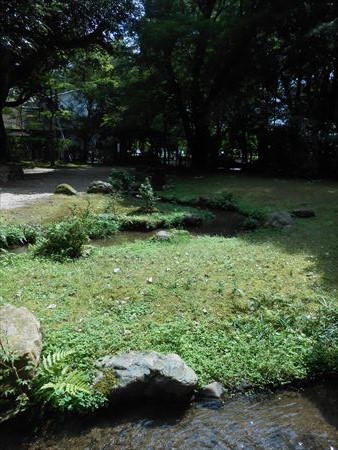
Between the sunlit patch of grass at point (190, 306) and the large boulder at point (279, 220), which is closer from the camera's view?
the sunlit patch of grass at point (190, 306)

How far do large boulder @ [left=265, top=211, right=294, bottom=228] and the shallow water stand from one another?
19.5 ft

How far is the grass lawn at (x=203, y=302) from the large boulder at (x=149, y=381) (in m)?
0.25

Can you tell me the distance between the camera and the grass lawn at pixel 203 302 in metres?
4.37

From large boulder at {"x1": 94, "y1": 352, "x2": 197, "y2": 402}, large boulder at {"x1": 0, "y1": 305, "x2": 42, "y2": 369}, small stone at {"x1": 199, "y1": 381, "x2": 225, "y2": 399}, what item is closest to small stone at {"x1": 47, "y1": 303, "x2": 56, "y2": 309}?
large boulder at {"x1": 0, "y1": 305, "x2": 42, "y2": 369}

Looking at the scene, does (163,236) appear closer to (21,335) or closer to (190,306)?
(190,306)

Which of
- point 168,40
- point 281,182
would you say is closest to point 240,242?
point 281,182

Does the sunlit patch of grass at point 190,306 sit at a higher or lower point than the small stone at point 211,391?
higher

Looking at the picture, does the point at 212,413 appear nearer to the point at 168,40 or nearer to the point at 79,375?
the point at 79,375

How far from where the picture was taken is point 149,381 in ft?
12.7

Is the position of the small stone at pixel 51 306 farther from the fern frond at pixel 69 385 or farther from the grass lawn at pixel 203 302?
the fern frond at pixel 69 385

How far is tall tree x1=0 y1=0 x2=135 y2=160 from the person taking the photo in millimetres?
16452

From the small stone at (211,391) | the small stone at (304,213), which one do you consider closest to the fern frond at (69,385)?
the small stone at (211,391)

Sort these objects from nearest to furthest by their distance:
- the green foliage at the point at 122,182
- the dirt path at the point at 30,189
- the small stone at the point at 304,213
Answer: the small stone at the point at 304,213 < the dirt path at the point at 30,189 < the green foliage at the point at 122,182

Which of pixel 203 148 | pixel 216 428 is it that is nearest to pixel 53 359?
pixel 216 428
